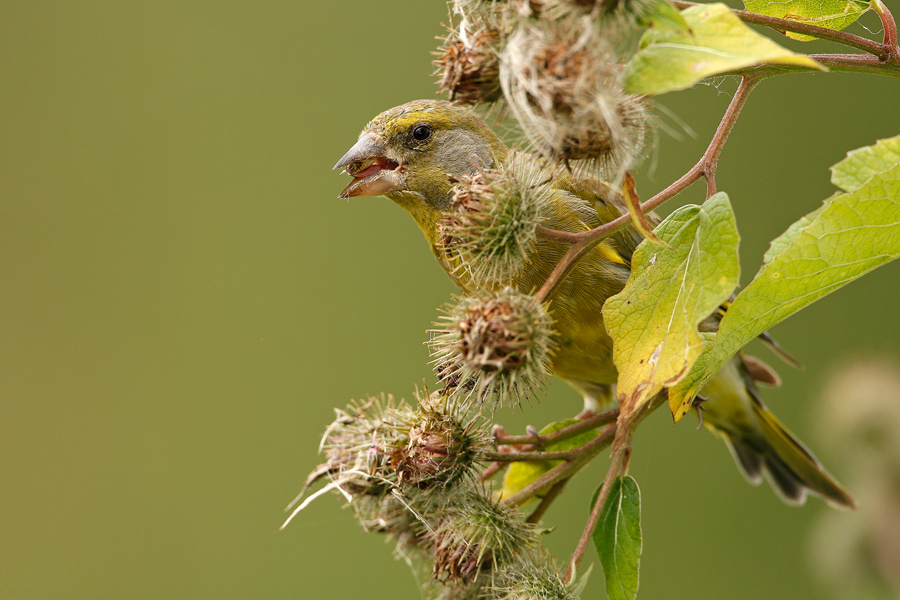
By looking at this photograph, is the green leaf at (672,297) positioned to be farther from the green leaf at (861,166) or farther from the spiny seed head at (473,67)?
the spiny seed head at (473,67)

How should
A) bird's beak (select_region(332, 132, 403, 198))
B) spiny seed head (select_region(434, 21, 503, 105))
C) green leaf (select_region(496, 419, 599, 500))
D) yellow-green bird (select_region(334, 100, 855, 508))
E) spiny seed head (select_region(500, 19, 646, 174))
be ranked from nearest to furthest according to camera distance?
spiny seed head (select_region(500, 19, 646, 174)), spiny seed head (select_region(434, 21, 503, 105)), green leaf (select_region(496, 419, 599, 500)), yellow-green bird (select_region(334, 100, 855, 508)), bird's beak (select_region(332, 132, 403, 198))

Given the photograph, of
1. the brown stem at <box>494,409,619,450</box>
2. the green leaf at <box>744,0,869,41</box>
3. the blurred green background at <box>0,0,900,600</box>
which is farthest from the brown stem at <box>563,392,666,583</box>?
the blurred green background at <box>0,0,900,600</box>

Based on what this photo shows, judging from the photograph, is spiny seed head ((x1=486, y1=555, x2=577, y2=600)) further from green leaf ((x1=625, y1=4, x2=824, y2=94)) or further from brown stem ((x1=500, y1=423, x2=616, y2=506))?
green leaf ((x1=625, y1=4, x2=824, y2=94))

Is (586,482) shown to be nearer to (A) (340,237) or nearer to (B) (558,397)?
(B) (558,397)

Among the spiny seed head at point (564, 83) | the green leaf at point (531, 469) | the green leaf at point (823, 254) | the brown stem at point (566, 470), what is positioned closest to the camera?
the spiny seed head at point (564, 83)

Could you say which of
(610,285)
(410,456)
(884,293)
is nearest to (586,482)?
(884,293)

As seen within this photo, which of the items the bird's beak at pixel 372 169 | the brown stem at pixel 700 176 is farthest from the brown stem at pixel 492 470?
the bird's beak at pixel 372 169
